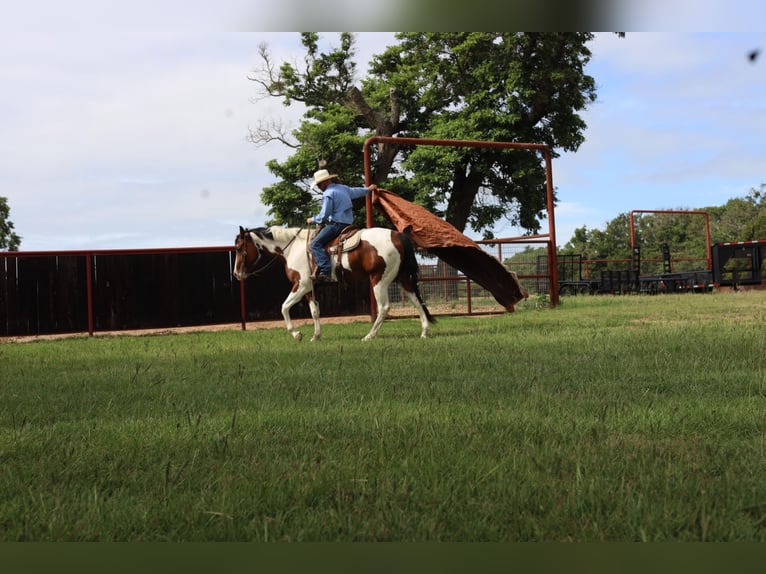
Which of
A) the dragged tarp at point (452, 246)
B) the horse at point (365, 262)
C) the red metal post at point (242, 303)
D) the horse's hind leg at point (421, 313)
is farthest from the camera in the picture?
the red metal post at point (242, 303)

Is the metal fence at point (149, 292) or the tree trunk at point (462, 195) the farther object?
the tree trunk at point (462, 195)

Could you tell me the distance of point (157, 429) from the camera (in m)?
3.99

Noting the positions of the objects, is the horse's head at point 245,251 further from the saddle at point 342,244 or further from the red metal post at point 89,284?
the red metal post at point 89,284

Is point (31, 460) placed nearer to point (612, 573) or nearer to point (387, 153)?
point (612, 573)

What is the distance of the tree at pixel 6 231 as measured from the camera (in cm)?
4988

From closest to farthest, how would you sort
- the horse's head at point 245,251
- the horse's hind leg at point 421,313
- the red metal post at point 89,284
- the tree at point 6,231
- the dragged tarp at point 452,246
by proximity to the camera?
the horse's hind leg at point 421,313 → the horse's head at point 245,251 → the dragged tarp at point 452,246 → the red metal post at point 89,284 → the tree at point 6,231

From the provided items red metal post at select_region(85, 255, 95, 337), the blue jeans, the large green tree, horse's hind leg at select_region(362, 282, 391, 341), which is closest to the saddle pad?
the blue jeans

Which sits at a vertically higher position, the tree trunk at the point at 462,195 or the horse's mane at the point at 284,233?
the tree trunk at the point at 462,195

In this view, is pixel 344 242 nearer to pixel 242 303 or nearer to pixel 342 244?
pixel 342 244

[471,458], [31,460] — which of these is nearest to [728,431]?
[471,458]

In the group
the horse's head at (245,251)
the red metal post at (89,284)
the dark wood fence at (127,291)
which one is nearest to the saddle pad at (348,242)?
the horse's head at (245,251)

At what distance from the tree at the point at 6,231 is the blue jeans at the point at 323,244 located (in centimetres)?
→ 4369

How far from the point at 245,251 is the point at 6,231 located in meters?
45.5

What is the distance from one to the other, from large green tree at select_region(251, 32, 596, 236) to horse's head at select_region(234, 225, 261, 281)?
1800 cm
